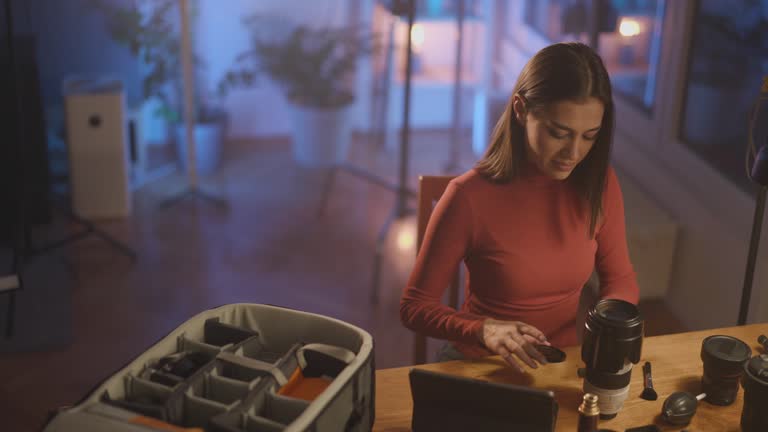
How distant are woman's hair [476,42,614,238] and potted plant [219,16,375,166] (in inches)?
116

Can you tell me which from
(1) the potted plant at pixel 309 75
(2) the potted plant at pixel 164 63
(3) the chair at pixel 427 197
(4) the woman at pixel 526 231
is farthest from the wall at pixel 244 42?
(4) the woman at pixel 526 231

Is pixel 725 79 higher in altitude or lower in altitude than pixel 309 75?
higher

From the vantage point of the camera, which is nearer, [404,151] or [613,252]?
[613,252]

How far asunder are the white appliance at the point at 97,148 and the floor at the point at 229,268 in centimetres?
13

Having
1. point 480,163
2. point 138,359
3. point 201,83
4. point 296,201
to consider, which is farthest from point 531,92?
point 201,83

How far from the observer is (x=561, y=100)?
5.41 ft

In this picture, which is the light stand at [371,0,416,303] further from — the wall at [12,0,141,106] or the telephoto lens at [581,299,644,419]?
the telephoto lens at [581,299,644,419]

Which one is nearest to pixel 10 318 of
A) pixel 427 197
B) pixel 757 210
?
pixel 427 197

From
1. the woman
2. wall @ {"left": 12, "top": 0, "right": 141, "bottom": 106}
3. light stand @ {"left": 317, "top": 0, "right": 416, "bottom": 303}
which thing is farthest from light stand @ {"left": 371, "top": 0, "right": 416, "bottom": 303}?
wall @ {"left": 12, "top": 0, "right": 141, "bottom": 106}

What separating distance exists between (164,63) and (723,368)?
11.8 feet

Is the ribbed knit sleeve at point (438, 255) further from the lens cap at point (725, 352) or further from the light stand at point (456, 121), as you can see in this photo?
the light stand at point (456, 121)

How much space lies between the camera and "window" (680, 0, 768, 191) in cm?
302

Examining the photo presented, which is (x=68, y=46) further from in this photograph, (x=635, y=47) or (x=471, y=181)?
(x=471, y=181)

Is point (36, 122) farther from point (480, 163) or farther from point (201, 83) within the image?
point (480, 163)
